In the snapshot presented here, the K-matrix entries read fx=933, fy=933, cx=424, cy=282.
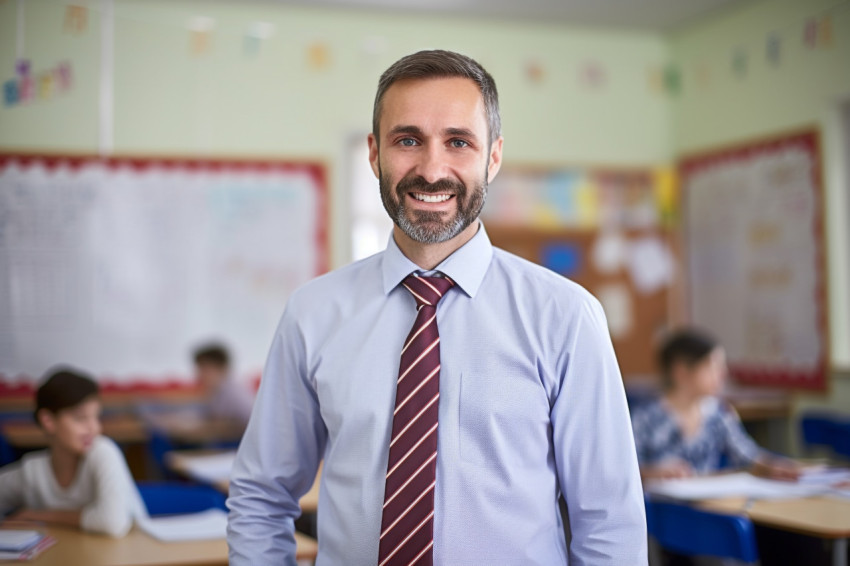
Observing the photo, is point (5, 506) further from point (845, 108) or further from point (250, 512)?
point (845, 108)

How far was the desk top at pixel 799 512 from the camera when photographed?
2.55 meters

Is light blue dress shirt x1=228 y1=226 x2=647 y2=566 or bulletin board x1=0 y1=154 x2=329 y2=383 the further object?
bulletin board x1=0 y1=154 x2=329 y2=383

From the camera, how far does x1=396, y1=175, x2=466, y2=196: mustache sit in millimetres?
1468

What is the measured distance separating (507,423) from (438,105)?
0.51 m

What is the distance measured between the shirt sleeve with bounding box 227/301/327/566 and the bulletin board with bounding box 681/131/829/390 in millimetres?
4374

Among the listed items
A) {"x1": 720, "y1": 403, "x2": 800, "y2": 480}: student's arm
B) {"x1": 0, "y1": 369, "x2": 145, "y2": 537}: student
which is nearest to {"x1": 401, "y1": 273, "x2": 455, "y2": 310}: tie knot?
{"x1": 0, "y1": 369, "x2": 145, "y2": 537}: student

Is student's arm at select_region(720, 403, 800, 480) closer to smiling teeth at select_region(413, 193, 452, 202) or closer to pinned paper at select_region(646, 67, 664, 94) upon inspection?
smiling teeth at select_region(413, 193, 452, 202)

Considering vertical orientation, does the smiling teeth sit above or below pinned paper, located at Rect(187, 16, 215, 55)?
below

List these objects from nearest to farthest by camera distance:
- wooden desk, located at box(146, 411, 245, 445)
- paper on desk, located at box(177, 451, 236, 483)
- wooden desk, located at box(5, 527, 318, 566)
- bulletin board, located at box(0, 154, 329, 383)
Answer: wooden desk, located at box(5, 527, 318, 566) < paper on desk, located at box(177, 451, 236, 483) < wooden desk, located at box(146, 411, 245, 445) < bulletin board, located at box(0, 154, 329, 383)

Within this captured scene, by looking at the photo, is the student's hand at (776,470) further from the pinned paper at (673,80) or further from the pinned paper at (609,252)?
the pinned paper at (673,80)

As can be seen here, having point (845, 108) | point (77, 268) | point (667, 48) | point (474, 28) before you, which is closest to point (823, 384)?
point (845, 108)

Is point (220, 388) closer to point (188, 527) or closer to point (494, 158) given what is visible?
point (188, 527)

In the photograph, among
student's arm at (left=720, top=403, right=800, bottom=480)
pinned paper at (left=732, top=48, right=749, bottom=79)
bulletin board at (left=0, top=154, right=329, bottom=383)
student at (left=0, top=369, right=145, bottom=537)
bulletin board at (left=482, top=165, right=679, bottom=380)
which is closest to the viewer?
student at (left=0, top=369, right=145, bottom=537)

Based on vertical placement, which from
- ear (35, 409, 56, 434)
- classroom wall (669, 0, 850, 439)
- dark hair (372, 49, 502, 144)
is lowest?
ear (35, 409, 56, 434)
